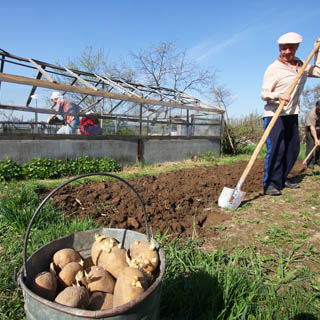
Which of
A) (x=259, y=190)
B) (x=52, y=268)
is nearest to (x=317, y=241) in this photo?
(x=259, y=190)

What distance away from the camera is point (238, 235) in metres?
2.53

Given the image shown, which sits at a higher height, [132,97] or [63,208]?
[132,97]

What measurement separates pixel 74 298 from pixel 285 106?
3.68 meters

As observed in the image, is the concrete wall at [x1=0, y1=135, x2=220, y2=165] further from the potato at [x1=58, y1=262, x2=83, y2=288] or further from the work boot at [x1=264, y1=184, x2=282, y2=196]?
the potato at [x1=58, y1=262, x2=83, y2=288]

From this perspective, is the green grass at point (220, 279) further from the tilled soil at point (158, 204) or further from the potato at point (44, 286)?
the tilled soil at point (158, 204)

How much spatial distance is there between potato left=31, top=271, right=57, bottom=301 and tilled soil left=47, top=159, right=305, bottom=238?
1452mm

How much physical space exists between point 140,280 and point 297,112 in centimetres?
364

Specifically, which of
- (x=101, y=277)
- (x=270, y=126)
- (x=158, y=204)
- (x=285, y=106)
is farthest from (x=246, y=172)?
(x=101, y=277)

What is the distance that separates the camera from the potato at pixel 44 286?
106cm

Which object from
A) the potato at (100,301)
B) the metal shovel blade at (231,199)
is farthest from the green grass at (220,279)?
the metal shovel blade at (231,199)

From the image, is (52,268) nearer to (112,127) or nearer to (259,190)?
(259,190)

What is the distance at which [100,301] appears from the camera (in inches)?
42.7

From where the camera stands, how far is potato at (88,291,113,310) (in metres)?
1.06

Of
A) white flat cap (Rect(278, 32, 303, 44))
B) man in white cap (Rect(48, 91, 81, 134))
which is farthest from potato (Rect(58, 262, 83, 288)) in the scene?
man in white cap (Rect(48, 91, 81, 134))
